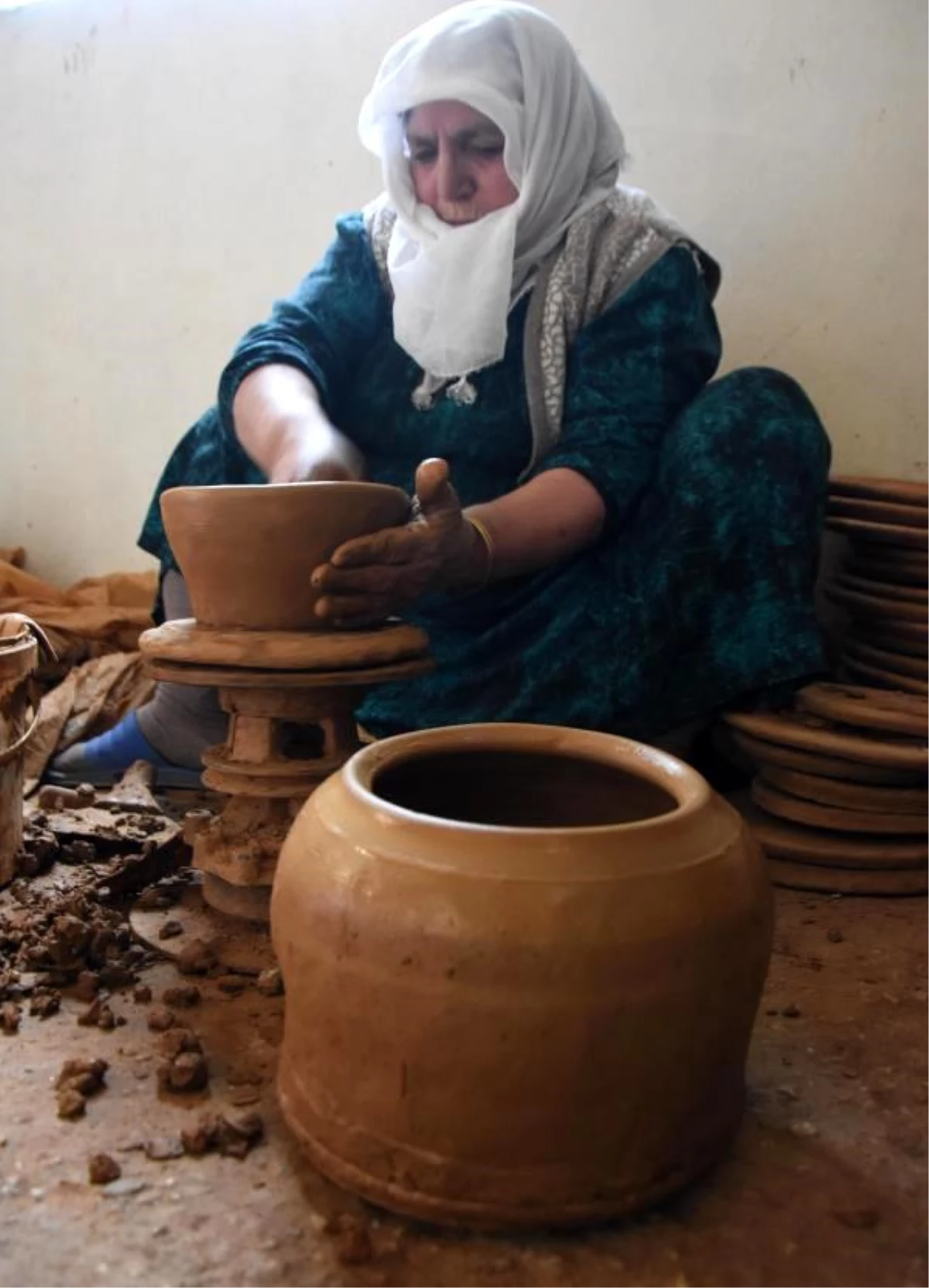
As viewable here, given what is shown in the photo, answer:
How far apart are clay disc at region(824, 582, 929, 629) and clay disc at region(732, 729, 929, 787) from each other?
259 mm

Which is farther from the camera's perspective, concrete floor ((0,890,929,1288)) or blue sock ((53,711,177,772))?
blue sock ((53,711,177,772))

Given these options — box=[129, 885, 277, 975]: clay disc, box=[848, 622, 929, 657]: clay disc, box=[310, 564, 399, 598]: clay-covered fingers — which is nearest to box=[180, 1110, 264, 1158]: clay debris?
box=[129, 885, 277, 975]: clay disc

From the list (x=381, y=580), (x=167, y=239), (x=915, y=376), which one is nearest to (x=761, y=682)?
(x=381, y=580)

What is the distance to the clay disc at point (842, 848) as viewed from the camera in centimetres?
177

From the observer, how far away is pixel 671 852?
39.9 inches

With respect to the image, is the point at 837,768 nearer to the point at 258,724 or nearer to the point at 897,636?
the point at 897,636

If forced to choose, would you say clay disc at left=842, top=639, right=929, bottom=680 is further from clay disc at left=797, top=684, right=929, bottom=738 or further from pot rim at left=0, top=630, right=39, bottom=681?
pot rim at left=0, top=630, right=39, bottom=681

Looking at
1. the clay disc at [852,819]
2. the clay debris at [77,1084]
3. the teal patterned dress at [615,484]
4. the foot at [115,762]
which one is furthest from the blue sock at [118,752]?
the clay disc at [852,819]

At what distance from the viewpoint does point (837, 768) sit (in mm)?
1776

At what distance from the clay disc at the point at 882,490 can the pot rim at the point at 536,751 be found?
90cm

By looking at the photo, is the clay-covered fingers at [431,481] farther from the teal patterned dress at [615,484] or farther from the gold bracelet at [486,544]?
the teal patterned dress at [615,484]

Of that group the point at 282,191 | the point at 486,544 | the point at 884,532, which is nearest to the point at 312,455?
the point at 486,544

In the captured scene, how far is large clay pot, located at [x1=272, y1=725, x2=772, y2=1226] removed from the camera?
957 mm

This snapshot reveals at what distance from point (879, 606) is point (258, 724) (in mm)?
1058
